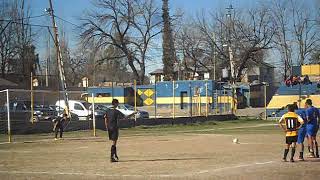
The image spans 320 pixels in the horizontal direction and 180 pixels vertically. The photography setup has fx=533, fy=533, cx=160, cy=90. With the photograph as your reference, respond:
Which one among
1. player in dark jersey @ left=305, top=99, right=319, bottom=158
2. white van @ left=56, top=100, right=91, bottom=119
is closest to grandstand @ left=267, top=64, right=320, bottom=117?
white van @ left=56, top=100, right=91, bottom=119

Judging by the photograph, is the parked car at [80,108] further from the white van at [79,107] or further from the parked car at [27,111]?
the parked car at [27,111]

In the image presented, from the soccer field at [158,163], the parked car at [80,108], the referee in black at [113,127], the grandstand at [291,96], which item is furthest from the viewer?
the grandstand at [291,96]

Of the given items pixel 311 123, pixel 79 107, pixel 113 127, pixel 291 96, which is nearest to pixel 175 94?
pixel 291 96

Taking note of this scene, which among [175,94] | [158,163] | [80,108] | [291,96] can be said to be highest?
[175,94]

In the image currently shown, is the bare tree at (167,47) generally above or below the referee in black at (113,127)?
above

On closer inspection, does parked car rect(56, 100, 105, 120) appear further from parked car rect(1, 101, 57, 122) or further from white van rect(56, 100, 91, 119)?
parked car rect(1, 101, 57, 122)

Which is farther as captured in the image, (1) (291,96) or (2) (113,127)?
(1) (291,96)

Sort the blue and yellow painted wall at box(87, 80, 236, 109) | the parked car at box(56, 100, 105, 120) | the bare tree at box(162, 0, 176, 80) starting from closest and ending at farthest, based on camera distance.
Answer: the parked car at box(56, 100, 105, 120) → the blue and yellow painted wall at box(87, 80, 236, 109) → the bare tree at box(162, 0, 176, 80)

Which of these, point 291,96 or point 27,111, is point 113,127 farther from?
point 291,96

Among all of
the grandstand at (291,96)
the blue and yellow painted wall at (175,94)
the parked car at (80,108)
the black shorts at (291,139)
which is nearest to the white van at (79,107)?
the parked car at (80,108)

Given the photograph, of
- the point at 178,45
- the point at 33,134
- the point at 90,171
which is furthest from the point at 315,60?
the point at 90,171

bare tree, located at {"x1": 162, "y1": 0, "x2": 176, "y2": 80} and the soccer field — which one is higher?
bare tree, located at {"x1": 162, "y1": 0, "x2": 176, "y2": 80}

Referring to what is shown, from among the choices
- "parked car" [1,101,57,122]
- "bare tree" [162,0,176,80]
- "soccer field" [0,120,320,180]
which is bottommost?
"soccer field" [0,120,320,180]

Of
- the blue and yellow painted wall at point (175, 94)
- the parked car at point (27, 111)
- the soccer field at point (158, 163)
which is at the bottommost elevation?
the soccer field at point (158, 163)
